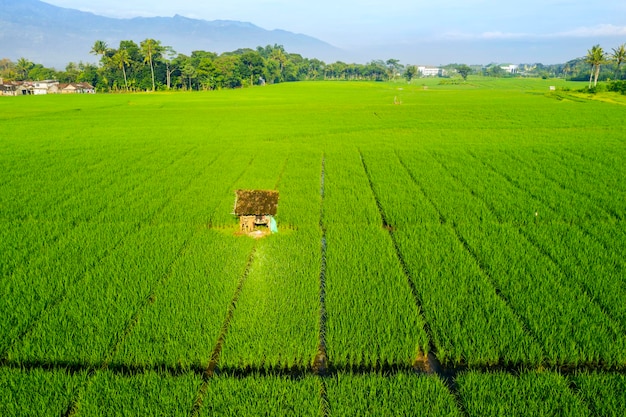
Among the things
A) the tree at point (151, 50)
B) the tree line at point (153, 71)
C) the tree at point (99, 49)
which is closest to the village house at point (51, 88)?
the tree line at point (153, 71)

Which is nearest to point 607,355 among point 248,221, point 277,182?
point 248,221

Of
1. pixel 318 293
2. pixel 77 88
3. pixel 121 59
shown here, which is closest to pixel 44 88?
pixel 77 88

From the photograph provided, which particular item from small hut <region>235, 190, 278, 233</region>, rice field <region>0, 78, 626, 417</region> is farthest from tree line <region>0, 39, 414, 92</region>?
small hut <region>235, 190, 278, 233</region>

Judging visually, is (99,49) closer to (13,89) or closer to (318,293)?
(13,89)

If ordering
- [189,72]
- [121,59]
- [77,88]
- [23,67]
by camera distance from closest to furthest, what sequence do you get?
[121,59]
[77,88]
[189,72]
[23,67]

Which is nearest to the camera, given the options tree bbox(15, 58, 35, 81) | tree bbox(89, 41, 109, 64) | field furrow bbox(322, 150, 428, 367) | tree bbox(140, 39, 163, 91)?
field furrow bbox(322, 150, 428, 367)

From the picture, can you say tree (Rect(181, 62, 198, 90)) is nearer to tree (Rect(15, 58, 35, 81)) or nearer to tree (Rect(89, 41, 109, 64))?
tree (Rect(89, 41, 109, 64))

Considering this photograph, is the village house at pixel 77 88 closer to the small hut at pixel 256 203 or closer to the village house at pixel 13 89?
the village house at pixel 13 89
